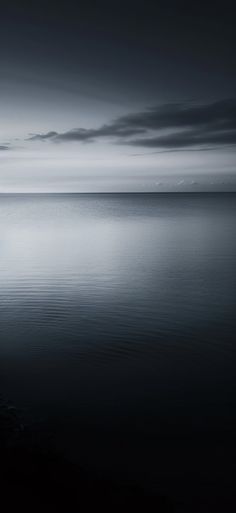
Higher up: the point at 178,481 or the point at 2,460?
the point at 2,460

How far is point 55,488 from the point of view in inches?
318

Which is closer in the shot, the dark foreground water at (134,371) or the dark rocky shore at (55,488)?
the dark rocky shore at (55,488)

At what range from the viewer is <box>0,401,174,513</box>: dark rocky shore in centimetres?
772

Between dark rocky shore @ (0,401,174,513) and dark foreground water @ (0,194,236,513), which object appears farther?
dark foreground water @ (0,194,236,513)

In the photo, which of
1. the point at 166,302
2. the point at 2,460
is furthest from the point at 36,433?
the point at 166,302

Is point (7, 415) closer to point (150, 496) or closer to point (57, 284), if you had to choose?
point (150, 496)

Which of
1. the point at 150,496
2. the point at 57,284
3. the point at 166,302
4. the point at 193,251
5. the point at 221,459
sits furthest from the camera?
the point at 193,251

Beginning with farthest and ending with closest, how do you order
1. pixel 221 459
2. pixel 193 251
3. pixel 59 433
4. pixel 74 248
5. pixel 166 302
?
pixel 74 248 < pixel 193 251 < pixel 166 302 < pixel 59 433 < pixel 221 459

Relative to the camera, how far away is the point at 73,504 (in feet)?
25.6

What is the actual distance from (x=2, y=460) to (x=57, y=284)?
69.3 ft

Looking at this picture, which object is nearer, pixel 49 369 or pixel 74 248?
pixel 49 369

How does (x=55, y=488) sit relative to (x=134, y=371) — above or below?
above

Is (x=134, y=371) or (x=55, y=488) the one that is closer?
(x=55, y=488)

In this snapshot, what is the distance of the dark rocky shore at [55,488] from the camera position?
7719 mm
